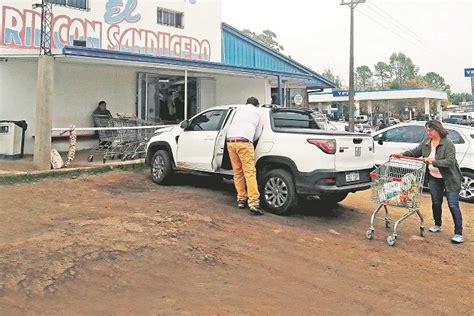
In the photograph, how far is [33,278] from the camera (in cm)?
429

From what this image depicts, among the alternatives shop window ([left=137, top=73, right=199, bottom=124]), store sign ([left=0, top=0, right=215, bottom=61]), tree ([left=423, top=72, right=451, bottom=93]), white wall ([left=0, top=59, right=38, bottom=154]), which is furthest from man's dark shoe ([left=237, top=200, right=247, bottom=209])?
tree ([left=423, top=72, right=451, bottom=93])

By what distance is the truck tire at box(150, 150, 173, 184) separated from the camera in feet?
30.0

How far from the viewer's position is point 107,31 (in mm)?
13875

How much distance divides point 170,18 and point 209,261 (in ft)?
42.0

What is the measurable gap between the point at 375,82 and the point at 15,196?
4128 inches

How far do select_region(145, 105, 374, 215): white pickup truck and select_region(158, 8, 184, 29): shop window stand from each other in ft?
26.9

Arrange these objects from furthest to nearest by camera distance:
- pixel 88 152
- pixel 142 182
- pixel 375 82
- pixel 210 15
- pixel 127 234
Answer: pixel 375 82 → pixel 210 15 → pixel 88 152 → pixel 142 182 → pixel 127 234

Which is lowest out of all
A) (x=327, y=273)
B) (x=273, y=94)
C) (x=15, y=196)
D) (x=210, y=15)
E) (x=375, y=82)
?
(x=327, y=273)

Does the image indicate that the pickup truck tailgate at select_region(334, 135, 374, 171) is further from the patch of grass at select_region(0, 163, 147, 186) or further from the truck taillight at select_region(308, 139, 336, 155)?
the patch of grass at select_region(0, 163, 147, 186)

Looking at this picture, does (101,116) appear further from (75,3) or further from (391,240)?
(391,240)

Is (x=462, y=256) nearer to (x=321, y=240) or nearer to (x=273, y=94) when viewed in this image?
(x=321, y=240)

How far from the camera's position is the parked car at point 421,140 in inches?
368

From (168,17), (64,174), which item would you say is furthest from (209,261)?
(168,17)

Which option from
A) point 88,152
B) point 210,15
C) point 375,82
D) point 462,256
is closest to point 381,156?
point 462,256
